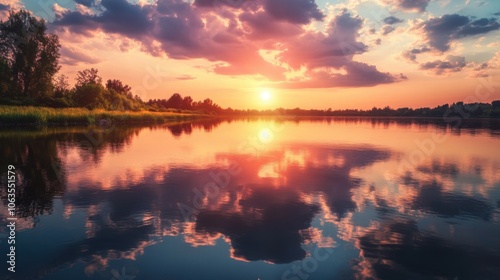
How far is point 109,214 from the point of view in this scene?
37.0ft

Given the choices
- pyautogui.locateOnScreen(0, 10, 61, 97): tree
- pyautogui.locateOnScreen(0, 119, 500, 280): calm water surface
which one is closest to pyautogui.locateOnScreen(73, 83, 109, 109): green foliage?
pyautogui.locateOnScreen(0, 10, 61, 97): tree

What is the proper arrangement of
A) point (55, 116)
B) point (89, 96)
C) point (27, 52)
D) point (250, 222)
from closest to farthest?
point (250, 222), point (55, 116), point (27, 52), point (89, 96)

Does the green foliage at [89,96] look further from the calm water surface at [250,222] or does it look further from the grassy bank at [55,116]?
the calm water surface at [250,222]

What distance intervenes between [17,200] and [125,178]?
5.40 m

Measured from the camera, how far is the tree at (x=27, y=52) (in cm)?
8150

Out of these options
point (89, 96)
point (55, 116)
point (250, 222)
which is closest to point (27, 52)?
point (89, 96)

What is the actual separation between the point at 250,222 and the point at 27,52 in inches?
3841

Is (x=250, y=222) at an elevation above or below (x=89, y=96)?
below

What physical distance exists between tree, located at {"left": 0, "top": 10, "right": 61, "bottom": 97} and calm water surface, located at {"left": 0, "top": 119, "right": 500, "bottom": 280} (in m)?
79.1

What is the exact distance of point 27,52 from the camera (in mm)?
81812

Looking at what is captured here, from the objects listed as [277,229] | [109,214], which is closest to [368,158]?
[277,229]

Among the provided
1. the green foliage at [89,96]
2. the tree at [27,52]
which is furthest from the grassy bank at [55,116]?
the tree at [27,52]

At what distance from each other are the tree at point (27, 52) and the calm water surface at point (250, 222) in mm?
79059

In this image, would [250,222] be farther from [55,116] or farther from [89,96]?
[89,96]
